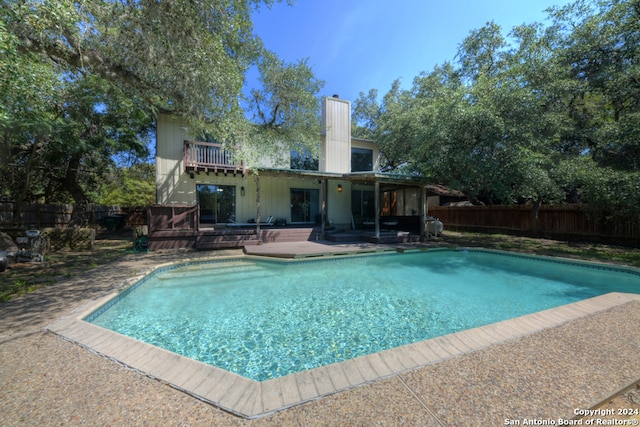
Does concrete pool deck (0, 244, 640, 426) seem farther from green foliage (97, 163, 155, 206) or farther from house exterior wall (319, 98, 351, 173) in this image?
green foliage (97, 163, 155, 206)

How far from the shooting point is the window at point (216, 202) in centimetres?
1112

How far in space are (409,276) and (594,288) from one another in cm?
390

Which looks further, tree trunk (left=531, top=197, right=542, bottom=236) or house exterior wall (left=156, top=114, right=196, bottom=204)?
tree trunk (left=531, top=197, right=542, bottom=236)

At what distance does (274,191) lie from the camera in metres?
12.2

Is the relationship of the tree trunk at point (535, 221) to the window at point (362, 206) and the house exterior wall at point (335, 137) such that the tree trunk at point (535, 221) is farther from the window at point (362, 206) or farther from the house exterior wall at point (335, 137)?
the house exterior wall at point (335, 137)

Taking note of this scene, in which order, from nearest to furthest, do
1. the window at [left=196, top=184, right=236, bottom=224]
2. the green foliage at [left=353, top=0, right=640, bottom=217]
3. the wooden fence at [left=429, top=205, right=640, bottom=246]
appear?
1. the green foliage at [left=353, top=0, right=640, bottom=217]
2. the wooden fence at [left=429, top=205, right=640, bottom=246]
3. the window at [left=196, top=184, right=236, bottom=224]

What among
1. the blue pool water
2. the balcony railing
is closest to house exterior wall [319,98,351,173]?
the balcony railing

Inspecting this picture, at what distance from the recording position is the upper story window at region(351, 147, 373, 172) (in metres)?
14.4

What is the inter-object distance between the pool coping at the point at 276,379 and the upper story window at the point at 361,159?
467 inches

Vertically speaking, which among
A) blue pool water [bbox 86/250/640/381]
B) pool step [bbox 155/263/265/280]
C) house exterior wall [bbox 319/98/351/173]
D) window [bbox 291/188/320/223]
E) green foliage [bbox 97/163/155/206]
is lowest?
blue pool water [bbox 86/250/640/381]

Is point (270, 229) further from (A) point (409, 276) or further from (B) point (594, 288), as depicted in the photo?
(B) point (594, 288)

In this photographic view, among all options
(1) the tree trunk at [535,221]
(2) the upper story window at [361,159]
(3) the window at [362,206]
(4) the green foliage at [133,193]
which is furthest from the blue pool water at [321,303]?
(4) the green foliage at [133,193]

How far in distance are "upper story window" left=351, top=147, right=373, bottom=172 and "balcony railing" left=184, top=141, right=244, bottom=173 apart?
21.7ft

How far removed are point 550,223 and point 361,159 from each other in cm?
966
